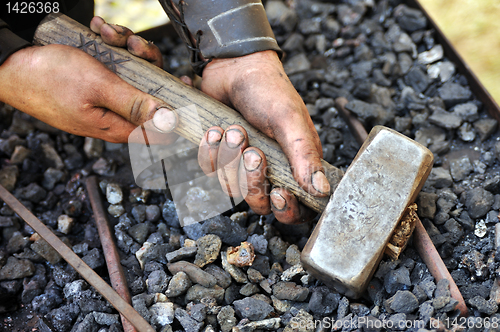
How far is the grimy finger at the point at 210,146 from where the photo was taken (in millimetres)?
1901

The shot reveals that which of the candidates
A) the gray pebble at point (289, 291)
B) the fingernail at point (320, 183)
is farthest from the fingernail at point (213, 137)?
the gray pebble at point (289, 291)

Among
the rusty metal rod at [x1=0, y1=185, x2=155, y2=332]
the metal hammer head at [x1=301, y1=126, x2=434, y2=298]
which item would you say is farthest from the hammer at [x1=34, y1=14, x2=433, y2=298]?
the rusty metal rod at [x1=0, y1=185, x2=155, y2=332]

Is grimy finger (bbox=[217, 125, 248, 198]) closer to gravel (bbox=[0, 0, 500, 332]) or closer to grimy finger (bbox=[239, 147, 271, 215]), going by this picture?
grimy finger (bbox=[239, 147, 271, 215])

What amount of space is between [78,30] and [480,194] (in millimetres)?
2330

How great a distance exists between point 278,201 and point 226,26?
3.49ft

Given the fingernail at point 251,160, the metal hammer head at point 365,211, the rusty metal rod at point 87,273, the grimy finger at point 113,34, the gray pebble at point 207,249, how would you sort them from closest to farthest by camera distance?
1. the metal hammer head at point 365,211
2. the rusty metal rod at point 87,273
3. the fingernail at point 251,160
4. the gray pebble at point 207,249
5. the grimy finger at point 113,34

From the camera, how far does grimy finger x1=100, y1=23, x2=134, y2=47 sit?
2158 mm

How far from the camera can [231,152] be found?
6.21 feet

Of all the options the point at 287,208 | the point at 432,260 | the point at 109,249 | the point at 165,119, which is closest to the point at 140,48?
the point at 165,119

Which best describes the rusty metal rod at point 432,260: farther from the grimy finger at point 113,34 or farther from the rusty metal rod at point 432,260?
the grimy finger at point 113,34

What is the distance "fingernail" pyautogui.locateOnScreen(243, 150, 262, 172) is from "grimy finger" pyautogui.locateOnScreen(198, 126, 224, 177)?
163mm

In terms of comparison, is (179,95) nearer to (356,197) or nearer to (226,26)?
(226,26)

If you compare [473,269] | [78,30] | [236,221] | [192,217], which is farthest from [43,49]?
[473,269]

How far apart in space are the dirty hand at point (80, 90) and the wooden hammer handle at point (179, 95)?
0.06 meters
